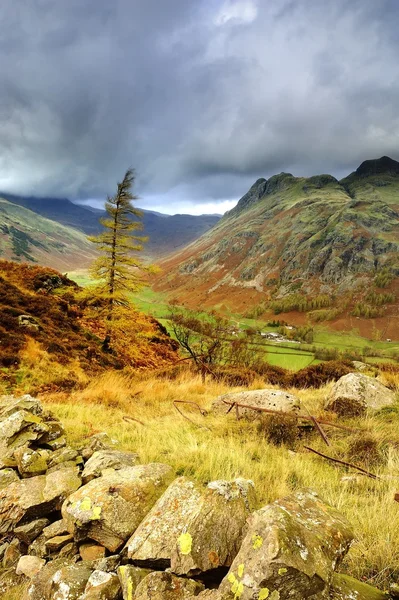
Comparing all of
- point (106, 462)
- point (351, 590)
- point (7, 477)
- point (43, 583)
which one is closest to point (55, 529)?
point (43, 583)

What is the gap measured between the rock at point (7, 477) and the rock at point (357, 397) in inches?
309

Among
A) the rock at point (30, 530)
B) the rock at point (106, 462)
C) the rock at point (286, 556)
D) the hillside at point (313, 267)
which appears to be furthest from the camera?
the hillside at point (313, 267)

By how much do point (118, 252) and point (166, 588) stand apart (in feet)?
66.7

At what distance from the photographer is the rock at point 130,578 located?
2533 millimetres

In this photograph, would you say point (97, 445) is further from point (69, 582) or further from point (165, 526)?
point (165, 526)

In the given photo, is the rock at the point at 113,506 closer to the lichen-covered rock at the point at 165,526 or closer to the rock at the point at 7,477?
the lichen-covered rock at the point at 165,526

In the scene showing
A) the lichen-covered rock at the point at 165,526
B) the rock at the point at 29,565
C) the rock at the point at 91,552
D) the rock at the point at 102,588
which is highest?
the lichen-covered rock at the point at 165,526

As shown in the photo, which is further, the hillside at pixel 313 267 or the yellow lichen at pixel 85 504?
the hillside at pixel 313 267

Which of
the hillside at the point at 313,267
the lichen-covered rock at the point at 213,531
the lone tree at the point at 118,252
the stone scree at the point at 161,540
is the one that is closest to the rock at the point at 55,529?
the stone scree at the point at 161,540

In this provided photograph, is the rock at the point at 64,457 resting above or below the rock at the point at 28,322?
below

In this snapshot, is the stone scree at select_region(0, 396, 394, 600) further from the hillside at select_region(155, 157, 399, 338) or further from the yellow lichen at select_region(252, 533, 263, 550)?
the hillside at select_region(155, 157, 399, 338)

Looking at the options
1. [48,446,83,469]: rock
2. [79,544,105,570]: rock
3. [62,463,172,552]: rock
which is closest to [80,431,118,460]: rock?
[48,446,83,469]: rock

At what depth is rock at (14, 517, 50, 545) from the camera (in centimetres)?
411

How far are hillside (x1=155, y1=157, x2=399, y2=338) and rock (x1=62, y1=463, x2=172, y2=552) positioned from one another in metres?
110
